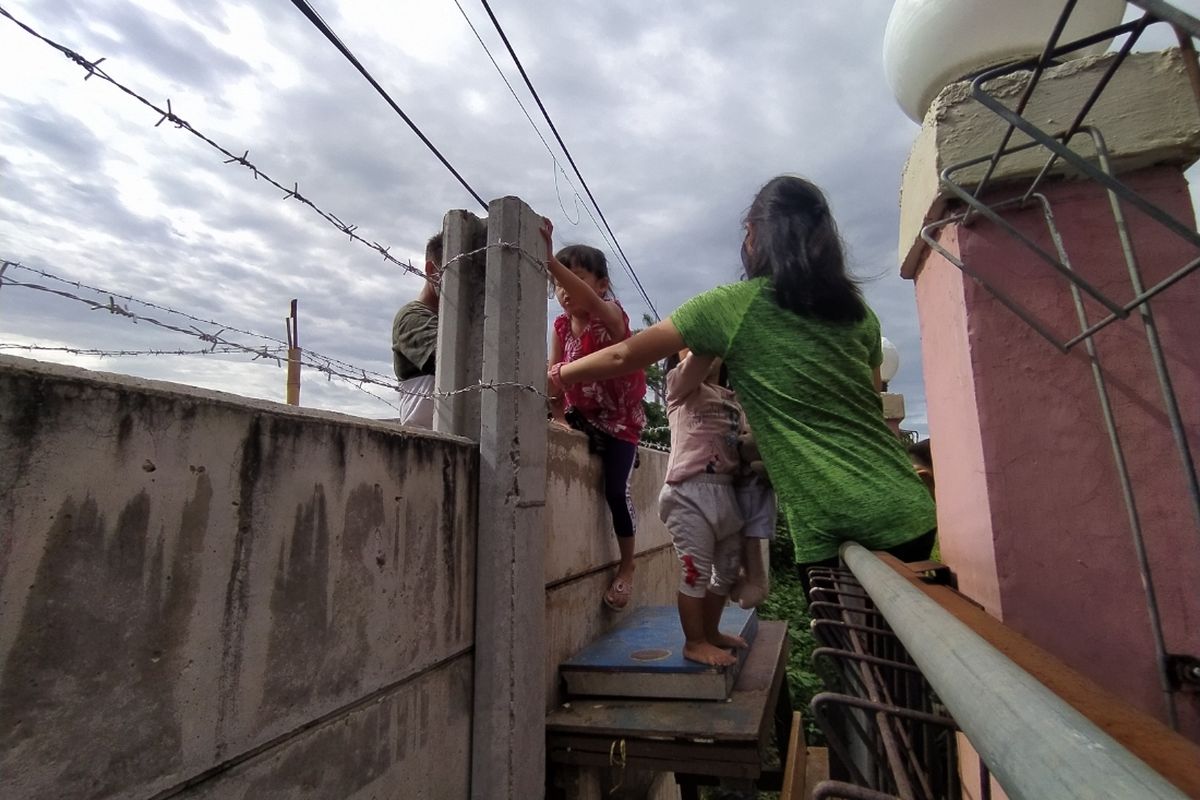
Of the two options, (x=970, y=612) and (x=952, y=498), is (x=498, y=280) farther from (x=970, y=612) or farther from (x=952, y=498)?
(x=970, y=612)

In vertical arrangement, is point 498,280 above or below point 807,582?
above

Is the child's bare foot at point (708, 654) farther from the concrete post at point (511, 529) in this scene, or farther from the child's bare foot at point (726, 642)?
the concrete post at point (511, 529)

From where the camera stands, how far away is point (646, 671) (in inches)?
103

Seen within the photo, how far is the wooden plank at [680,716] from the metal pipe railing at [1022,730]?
5.88ft

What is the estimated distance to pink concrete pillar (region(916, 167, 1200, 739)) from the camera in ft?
4.64

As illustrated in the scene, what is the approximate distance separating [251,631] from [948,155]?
1.85 meters

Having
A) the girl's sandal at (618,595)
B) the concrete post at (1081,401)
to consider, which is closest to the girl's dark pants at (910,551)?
the concrete post at (1081,401)

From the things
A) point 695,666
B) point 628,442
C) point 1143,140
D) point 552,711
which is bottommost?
point 552,711

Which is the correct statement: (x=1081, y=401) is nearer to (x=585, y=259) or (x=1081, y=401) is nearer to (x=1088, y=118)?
(x=1088, y=118)

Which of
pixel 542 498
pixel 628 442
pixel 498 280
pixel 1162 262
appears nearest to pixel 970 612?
pixel 1162 262

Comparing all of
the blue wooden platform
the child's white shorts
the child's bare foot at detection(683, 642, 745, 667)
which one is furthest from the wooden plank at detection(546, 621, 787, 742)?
the child's white shorts

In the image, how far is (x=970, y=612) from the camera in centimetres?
109

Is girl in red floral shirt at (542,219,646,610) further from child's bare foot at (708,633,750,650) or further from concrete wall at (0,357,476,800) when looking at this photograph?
concrete wall at (0,357,476,800)

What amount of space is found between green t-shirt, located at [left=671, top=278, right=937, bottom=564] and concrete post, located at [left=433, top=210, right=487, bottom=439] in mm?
872
